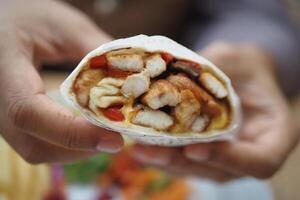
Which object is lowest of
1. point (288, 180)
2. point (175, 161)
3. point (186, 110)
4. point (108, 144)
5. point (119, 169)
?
point (119, 169)

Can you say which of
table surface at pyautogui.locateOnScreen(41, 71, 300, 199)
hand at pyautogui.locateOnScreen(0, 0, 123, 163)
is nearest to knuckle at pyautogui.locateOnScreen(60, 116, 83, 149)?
hand at pyautogui.locateOnScreen(0, 0, 123, 163)

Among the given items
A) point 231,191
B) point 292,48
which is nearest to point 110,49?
point 231,191

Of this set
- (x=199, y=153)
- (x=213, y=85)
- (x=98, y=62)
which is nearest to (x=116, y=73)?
(x=98, y=62)

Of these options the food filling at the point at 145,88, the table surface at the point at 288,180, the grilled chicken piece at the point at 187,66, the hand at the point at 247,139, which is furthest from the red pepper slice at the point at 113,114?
the table surface at the point at 288,180

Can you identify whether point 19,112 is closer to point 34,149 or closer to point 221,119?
point 34,149

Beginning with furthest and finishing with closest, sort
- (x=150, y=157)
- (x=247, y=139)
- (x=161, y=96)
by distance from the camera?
(x=247, y=139) < (x=150, y=157) < (x=161, y=96)

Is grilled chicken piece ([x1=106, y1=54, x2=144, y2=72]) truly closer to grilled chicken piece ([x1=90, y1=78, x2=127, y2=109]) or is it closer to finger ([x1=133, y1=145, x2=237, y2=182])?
grilled chicken piece ([x1=90, y1=78, x2=127, y2=109])
